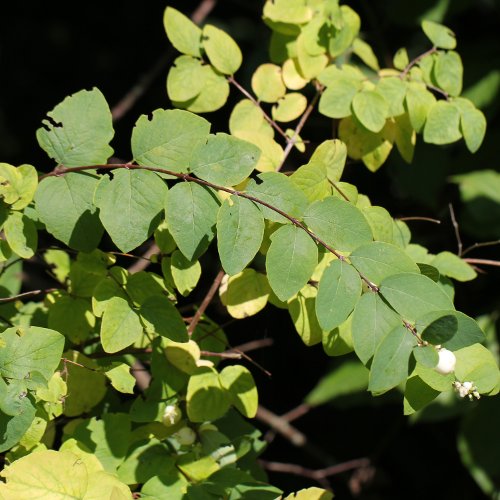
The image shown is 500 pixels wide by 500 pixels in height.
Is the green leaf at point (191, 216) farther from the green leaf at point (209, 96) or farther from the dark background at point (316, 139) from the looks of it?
the dark background at point (316, 139)

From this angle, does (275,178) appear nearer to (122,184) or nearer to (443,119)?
(122,184)

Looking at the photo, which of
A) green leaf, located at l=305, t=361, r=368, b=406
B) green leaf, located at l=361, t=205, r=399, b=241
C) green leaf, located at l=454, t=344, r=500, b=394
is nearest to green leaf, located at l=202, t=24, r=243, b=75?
green leaf, located at l=361, t=205, r=399, b=241

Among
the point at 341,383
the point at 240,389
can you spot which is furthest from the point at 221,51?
the point at 341,383

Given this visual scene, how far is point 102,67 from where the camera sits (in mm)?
3150

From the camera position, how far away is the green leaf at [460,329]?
30.4 inches

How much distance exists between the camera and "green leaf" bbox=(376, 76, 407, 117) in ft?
3.82

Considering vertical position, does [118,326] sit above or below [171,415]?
above

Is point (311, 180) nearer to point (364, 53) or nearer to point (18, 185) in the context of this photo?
point (18, 185)

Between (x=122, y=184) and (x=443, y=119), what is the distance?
552mm

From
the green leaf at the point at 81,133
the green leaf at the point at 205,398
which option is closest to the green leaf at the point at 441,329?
the green leaf at the point at 205,398

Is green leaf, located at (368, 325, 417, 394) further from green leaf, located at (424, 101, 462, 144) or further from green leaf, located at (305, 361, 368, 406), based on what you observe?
green leaf, located at (305, 361, 368, 406)

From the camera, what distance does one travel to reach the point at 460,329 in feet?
2.55

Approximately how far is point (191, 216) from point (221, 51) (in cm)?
44

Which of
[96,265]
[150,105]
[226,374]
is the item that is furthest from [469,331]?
[150,105]
